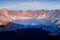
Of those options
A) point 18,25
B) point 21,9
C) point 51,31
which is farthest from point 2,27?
point 51,31

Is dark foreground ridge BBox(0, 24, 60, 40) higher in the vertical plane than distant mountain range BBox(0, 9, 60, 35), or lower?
lower

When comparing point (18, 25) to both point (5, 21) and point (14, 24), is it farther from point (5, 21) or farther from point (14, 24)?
point (5, 21)

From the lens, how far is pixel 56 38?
6.45 ft

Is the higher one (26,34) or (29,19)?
(29,19)

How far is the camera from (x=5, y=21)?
6.46 ft

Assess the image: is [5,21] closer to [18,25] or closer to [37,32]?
[18,25]

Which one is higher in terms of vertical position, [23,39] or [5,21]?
[5,21]

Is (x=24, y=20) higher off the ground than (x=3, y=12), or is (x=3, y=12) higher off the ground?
(x=3, y=12)

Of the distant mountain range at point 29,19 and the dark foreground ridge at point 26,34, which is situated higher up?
the distant mountain range at point 29,19

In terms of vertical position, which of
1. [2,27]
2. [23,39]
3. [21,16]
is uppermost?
[21,16]

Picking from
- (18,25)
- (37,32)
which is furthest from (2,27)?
(37,32)

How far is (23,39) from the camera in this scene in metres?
1.96

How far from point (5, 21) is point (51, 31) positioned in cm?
66

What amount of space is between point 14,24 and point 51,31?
529mm
